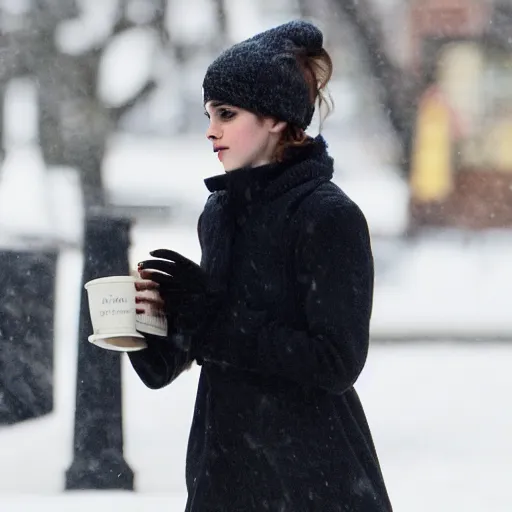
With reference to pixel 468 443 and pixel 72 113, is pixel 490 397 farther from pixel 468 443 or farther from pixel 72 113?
pixel 72 113

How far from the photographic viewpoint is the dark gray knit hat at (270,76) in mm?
2082

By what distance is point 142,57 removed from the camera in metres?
7.91

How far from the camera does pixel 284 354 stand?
1920 millimetres

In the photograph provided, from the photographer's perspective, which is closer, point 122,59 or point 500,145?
point 122,59

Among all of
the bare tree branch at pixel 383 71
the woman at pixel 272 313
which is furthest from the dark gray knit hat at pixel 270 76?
the bare tree branch at pixel 383 71

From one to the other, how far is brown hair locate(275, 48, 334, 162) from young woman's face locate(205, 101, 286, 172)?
0.06 ft

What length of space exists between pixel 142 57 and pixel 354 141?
3184 mm

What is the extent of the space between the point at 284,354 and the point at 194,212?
8735 mm

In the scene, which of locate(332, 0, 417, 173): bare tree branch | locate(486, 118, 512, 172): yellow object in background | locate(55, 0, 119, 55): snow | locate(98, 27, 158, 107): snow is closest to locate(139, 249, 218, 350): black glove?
locate(55, 0, 119, 55): snow

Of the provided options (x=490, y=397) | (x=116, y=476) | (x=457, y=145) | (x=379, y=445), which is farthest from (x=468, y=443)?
(x=457, y=145)

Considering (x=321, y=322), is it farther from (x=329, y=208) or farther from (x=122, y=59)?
(x=122, y=59)

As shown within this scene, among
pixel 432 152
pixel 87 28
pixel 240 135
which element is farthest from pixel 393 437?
pixel 432 152

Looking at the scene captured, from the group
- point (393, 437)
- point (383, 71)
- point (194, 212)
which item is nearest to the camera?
point (393, 437)

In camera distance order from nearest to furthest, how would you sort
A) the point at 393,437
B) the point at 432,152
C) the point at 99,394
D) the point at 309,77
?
the point at 309,77, the point at 99,394, the point at 393,437, the point at 432,152
